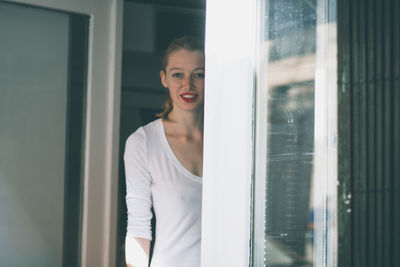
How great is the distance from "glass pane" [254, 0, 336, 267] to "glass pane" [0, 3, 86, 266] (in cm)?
190

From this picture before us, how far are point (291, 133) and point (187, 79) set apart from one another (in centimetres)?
99

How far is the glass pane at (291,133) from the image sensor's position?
3.65 ft

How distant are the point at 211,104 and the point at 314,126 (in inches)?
11.8

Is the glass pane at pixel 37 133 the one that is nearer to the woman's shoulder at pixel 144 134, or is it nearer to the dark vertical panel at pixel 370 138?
the woman's shoulder at pixel 144 134

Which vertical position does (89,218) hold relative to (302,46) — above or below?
below

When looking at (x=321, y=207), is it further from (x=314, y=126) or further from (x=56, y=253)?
(x=56, y=253)

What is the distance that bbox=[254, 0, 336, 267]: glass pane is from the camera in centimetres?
111

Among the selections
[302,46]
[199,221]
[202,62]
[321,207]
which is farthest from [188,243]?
[302,46]

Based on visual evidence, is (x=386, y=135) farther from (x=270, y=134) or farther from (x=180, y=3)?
(x=180, y=3)

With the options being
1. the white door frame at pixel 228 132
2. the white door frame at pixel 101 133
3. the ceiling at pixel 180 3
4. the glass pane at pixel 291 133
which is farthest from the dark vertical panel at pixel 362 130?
the ceiling at pixel 180 3

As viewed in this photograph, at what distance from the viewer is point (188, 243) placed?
1959mm

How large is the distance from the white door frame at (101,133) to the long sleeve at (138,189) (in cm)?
87

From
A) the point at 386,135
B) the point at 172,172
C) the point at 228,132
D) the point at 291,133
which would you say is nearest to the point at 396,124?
the point at 386,135

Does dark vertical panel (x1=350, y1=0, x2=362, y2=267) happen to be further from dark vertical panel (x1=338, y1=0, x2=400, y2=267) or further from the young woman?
the young woman
